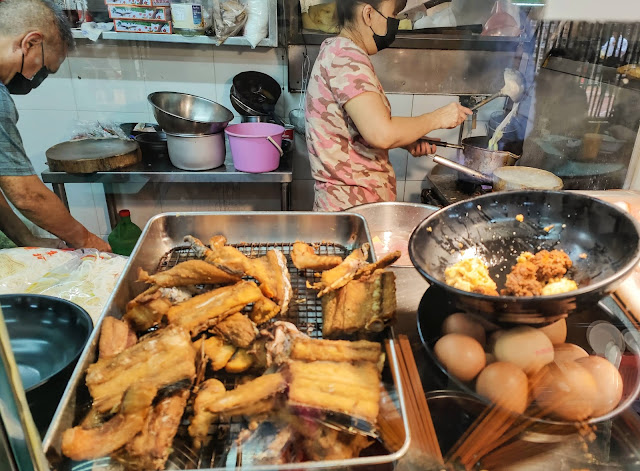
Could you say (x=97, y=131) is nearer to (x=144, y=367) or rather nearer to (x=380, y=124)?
(x=380, y=124)

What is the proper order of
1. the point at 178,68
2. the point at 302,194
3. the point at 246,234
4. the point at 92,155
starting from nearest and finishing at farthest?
the point at 246,234 → the point at 92,155 → the point at 178,68 → the point at 302,194

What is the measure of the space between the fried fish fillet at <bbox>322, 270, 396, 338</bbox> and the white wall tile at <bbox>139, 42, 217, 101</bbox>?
2.88 meters

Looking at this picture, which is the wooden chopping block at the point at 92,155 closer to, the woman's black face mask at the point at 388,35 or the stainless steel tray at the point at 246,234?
the stainless steel tray at the point at 246,234

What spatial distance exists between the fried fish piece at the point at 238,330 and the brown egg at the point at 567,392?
0.62 metres

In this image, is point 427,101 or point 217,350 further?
point 427,101

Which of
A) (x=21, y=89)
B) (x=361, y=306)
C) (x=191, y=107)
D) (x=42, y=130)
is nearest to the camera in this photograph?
(x=361, y=306)

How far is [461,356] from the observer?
3.27ft

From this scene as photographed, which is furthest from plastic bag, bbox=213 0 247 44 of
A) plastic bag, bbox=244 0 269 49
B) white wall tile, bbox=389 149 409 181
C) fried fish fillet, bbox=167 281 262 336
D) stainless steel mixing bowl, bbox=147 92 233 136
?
fried fish fillet, bbox=167 281 262 336

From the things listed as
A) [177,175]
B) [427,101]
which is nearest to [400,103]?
[427,101]

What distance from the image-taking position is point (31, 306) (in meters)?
0.96

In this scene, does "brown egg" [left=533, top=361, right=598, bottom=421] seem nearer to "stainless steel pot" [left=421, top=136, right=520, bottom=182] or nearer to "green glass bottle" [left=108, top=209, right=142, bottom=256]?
"stainless steel pot" [left=421, top=136, right=520, bottom=182]

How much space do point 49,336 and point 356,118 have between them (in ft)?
5.52

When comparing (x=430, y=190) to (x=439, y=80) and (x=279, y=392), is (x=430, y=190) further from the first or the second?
(x=279, y=392)

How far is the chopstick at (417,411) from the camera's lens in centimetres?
88
